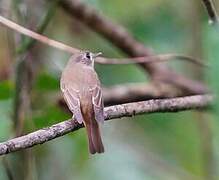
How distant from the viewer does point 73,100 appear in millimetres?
3172

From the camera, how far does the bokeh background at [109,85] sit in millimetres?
3691

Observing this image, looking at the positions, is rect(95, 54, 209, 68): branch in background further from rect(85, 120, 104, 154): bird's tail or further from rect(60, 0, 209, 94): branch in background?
rect(85, 120, 104, 154): bird's tail

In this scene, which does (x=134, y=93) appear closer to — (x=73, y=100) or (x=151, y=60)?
(x=151, y=60)

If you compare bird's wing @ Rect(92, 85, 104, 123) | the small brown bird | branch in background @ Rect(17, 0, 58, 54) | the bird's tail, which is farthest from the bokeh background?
the bird's tail

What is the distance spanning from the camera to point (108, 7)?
467cm

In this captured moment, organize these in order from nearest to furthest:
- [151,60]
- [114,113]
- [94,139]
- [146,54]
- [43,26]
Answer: [114,113], [94,139], [43,26], [151,60], [146,54]

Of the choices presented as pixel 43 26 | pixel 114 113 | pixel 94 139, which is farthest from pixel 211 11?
pixel 43 26

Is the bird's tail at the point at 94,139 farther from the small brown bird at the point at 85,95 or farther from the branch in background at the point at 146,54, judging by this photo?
the branch in background at the point at 146,54

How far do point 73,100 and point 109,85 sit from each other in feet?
4.51

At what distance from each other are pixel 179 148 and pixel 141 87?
25.5 inches

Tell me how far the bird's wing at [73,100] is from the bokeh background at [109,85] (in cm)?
25

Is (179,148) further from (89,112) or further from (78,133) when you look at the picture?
(89,112)

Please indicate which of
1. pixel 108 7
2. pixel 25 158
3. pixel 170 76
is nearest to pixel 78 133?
pixel 25 158

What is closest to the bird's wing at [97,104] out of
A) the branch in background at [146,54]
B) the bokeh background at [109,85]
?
the bokeh background at [109,85]
